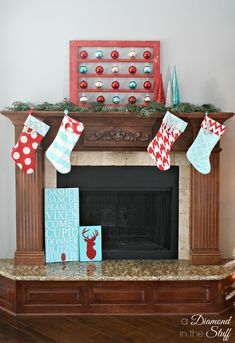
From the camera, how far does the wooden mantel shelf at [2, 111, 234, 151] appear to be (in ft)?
9.73

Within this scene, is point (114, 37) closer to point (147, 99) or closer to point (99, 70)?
point (99, 70)

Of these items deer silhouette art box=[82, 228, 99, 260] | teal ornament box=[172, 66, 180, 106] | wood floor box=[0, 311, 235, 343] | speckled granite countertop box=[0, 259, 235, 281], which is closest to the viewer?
wood floor box=[0, 311, 235, 343]

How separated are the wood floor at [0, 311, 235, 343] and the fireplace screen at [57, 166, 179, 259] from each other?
2.01ft

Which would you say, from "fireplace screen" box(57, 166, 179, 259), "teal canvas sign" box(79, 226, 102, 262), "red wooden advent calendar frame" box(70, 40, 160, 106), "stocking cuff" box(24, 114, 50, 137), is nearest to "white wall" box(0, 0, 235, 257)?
"red wooden advent calendar frame" box(70, 40, 160, 106)

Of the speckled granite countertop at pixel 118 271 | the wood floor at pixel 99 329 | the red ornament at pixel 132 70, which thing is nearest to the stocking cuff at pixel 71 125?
the red ornament at pixel 132 70

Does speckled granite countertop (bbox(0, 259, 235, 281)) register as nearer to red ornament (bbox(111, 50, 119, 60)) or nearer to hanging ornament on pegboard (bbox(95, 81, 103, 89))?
hanging ornament on pegboard (bbox(95, 81, 103, 89))

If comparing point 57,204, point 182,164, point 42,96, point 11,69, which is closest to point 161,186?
point 182,164

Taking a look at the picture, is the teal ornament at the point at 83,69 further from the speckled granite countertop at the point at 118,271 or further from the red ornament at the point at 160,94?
the speckled granite countertop at the point at 118,271

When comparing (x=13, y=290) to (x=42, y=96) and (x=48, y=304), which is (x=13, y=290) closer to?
(x=48, y=304)

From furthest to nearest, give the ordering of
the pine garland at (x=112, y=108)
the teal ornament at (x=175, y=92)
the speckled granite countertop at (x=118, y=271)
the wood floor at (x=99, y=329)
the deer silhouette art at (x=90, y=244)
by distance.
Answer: the deer silhouette art at (x=90, y=244) < the teal ornament at (x=175, y=92) < the pine garland at (x=112, y=108) < the speckled granite countertop at (x=118, y=271) < the wood floor at (x=99, y=329)

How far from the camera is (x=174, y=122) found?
2895 mm

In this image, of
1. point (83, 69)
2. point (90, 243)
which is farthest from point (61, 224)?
point (83, 69)

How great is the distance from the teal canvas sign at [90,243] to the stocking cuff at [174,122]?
39.1 inches

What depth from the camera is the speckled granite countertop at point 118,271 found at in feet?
9.30
